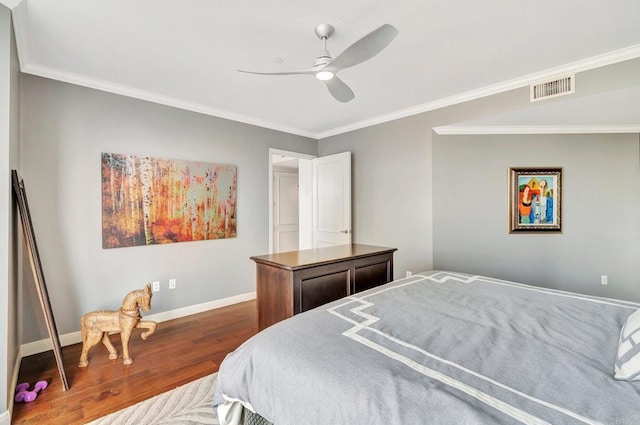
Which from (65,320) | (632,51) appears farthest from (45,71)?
(632,51)

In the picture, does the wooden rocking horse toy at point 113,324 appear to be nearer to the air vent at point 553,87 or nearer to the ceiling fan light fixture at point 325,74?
the ceiling fan light fixture at point 325,74

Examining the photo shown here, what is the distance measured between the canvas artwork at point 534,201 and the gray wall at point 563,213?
0.08 m

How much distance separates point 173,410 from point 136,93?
2.97 metres

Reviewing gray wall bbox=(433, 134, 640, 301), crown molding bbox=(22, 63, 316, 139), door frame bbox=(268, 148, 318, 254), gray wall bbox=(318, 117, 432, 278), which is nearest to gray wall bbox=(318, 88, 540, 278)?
gray wall bbox=(318, 117, 432, 278)

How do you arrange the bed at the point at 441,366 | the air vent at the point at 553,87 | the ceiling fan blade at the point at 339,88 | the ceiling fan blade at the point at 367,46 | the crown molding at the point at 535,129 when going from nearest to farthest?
the bed at the point at 441,366 < the ceiling fan blade at the point at 367,46 < the ceiling fan blade at the point at 339,88 < the air vent at the point at 553,87 < the crown molding at the point at 535,129

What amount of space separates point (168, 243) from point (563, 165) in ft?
15.8

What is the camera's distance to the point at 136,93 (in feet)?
10.4

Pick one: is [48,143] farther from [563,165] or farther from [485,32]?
[563,165]

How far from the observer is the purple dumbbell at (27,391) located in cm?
197

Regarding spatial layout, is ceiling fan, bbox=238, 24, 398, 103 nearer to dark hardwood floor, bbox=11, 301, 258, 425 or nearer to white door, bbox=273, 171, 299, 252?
dark hardwood floor, bbox=11, 301, 258, 425

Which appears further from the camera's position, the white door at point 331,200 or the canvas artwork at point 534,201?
the white door at point 331,200

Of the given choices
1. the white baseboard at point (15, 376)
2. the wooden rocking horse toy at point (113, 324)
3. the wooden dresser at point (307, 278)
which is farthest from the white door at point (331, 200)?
the white baseboard at point (15, 376)

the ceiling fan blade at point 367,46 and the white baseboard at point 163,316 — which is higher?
the ceiling fan blade at point 367,46

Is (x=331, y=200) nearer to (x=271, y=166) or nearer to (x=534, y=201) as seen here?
(x=271, y=166)
